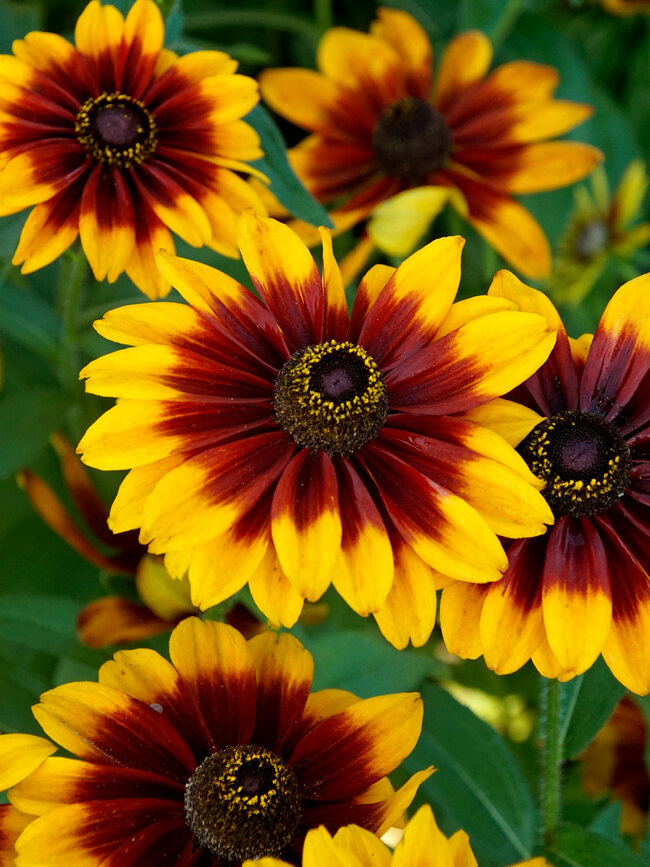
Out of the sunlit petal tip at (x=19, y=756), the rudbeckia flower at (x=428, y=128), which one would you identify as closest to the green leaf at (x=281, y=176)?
the rudbeckia flower at (x=428, y=128)

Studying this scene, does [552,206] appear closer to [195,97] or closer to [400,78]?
[400,78]

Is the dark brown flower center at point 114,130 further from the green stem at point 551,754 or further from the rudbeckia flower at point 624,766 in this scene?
the rudbeckia flower at point 624,766

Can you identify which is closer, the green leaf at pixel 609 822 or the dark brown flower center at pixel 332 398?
the dark brown flower center at pixel 332 398

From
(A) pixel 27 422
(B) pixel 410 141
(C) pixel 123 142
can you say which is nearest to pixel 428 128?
(B) pixel 410 141

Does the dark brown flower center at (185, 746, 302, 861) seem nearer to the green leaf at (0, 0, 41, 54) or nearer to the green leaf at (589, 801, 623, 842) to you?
the green leaf at (589, 801, 623, 842)

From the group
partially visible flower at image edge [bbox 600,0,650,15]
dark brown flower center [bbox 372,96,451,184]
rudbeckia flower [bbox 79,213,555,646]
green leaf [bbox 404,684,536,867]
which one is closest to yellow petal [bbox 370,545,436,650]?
rudbeckia flower [bbox 79,213,555,646]

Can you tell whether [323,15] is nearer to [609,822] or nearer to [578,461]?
[578,461]
